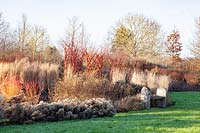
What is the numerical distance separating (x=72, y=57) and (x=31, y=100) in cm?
392

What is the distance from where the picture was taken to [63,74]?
13.5 m

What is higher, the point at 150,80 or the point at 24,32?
the point at 24,32

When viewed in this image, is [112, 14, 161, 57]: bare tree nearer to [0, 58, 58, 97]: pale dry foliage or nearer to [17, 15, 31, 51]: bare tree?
[17, 15, 31, 51]: bare tree

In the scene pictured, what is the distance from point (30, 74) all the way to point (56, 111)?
494 cm

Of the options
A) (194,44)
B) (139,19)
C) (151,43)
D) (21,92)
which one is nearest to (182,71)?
(194,44)

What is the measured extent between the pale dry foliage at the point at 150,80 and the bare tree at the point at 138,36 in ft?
50.1

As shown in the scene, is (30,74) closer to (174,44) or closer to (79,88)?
(79,88)

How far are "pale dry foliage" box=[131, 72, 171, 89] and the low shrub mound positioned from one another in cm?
638

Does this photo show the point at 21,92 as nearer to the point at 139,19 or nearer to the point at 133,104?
the point at 133,104

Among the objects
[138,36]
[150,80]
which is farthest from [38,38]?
[150,80]

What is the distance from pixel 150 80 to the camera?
15.8m

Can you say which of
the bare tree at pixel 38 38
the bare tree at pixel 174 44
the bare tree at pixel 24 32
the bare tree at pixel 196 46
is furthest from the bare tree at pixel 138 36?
the bare tree at pixel 24 32

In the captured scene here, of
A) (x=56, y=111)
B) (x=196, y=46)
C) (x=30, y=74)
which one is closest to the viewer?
(x=56, y=111)

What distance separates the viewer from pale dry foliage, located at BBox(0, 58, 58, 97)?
467 inches
